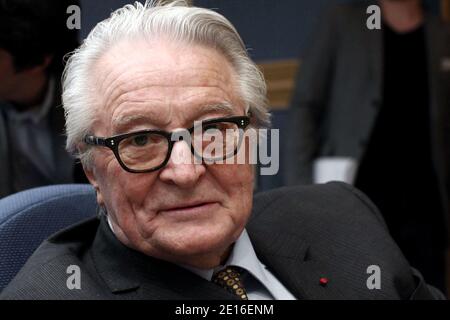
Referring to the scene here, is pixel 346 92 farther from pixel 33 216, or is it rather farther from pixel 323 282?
pixel 33 216

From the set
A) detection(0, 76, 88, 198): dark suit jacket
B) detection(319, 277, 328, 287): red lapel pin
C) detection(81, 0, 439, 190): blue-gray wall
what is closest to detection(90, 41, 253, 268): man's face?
detection(319, 277, 328, 287): red lapel pin

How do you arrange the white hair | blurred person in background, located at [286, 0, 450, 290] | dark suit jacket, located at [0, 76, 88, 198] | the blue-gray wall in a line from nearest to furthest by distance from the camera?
the white hair → dark suit jacket, located at [0, 76, 88, 198] → blurred person in background, located at [286, 0, 450, 290] → the blue-gray wall

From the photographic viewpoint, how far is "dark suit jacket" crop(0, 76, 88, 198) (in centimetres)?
200

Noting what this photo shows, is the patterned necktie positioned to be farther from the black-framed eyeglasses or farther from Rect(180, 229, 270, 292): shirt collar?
the black-framed eyeglasses

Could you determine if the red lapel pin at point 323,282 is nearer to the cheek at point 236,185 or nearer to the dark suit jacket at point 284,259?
the dark suit jacket at point 284,259

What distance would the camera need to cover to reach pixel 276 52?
3848mm

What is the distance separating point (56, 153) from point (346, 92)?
3.60ft

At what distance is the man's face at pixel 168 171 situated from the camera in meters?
1.34

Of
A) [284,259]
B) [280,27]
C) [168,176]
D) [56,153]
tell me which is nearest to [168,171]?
[168,176]

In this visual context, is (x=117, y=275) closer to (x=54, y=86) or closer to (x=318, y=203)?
(x=318, y=203)

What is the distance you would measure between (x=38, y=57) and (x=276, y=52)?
194 cm

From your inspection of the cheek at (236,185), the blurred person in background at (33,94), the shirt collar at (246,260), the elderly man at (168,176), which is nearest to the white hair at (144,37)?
the elderly man at (168,176)
